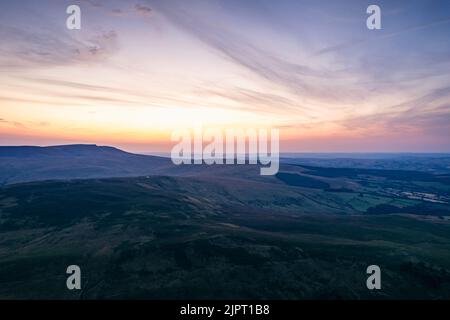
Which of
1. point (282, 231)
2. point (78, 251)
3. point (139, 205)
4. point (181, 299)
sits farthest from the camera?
point (139, 205)

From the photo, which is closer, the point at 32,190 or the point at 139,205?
the point at 139,205

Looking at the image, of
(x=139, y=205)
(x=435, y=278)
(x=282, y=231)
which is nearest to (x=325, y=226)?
(x=282, y=231)

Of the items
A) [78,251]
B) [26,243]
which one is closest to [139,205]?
[26,243]

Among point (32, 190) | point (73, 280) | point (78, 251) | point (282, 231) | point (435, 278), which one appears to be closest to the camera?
point (73, 280)
